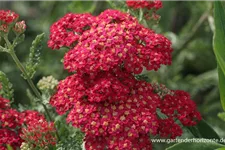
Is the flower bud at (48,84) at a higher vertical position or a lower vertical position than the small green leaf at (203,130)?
higher

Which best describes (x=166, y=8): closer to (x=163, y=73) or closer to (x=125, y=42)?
(x=163, y=73)

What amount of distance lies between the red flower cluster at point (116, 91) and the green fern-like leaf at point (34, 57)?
4.2 inches

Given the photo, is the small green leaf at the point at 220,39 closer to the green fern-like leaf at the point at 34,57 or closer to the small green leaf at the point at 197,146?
the small green leaf at the point at 197,146

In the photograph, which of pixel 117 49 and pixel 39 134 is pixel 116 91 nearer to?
pixel 117 49

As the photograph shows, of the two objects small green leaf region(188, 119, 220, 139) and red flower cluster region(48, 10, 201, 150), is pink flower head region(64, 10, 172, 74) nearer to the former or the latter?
red flower cluster region(48, 10, 201, 150)

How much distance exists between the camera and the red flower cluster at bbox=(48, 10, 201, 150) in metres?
2.01

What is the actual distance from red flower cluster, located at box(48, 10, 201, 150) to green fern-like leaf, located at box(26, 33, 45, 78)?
0.11 metres

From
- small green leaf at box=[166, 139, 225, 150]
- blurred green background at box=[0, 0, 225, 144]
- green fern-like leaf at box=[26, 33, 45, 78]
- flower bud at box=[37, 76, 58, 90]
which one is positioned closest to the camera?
small green leaf at box=[166, 139, 225, 150]

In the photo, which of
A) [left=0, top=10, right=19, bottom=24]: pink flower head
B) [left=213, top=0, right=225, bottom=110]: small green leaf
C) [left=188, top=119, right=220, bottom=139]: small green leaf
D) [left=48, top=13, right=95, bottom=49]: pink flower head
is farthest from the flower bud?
[left=213, top=0, right=225, bottom=110]: small green leaf

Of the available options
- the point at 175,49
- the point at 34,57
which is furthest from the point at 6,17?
the point at 175,49

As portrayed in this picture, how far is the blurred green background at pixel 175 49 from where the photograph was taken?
3.50 metres

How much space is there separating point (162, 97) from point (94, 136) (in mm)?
395

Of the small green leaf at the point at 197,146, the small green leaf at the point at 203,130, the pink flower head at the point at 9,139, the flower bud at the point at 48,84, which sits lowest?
the small green leaf at the point at 197,146

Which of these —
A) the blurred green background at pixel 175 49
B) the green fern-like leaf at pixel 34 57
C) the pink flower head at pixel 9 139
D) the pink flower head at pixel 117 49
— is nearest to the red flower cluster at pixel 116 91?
the pink flower head at pixel 117 49
